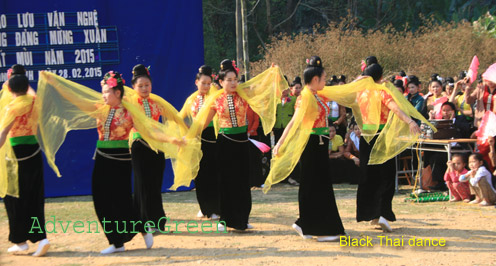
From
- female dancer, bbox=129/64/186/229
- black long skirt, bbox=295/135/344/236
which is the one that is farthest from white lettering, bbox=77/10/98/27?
black long skirt, bbox=295/135/344/236

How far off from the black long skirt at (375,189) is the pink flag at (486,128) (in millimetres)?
2343

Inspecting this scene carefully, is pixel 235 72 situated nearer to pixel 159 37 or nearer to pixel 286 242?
pixel 286 242

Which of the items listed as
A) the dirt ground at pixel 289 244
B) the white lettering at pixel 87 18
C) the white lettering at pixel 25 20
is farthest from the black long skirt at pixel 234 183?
the white lettering at pixel 25 20

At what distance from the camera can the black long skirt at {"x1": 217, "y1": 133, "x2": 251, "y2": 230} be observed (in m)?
6.53

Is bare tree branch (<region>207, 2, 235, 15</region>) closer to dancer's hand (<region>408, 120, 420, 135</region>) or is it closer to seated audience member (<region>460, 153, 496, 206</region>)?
seated audience member (<region>460, 153, 496, 206</region>)

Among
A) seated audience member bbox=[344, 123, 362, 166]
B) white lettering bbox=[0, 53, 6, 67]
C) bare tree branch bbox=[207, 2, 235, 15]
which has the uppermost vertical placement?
bare tree branch bbox=[207, 2, 235, 15]

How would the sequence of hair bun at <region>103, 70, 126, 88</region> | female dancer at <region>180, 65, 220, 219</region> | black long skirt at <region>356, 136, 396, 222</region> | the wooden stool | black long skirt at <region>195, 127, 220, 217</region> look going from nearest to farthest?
hair bun at <region>103, 70, 126, 88</region> → black long skirt at <region>356, 136, 396, 222</region> → female dancer at <region>180, 65, 220, 219</region> → black long skirt at <region>195, 127, 220, 217</region> → the wooden stool

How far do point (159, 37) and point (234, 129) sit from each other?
3611 mm

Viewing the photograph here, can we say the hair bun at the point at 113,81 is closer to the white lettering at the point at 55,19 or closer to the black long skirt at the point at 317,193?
the black long skirt at the point at 317,193

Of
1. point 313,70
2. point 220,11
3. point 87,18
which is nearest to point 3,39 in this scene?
point 87,18

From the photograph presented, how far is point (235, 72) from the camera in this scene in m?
6.49

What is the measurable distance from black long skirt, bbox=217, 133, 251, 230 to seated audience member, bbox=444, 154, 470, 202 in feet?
10.6

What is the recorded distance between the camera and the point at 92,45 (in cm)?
920

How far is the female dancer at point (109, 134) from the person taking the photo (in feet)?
18.5
